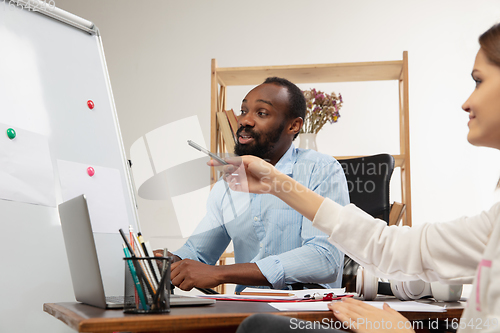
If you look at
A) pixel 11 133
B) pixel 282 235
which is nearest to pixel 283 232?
pixel 282 235

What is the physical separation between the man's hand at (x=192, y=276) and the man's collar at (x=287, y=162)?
516 millimetres

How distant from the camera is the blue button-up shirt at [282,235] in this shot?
47.8 inches

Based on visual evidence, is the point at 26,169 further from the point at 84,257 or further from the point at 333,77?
the point at 333,77

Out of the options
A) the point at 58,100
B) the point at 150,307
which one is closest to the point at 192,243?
the point at 58,100

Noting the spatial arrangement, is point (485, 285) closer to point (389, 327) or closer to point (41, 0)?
point (389, 327)

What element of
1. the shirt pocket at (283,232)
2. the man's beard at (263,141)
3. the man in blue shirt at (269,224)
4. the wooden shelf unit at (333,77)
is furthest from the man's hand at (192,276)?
the wooden shelf unit at (333,77)

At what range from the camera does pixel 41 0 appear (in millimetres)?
1222

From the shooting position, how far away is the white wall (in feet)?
8.47

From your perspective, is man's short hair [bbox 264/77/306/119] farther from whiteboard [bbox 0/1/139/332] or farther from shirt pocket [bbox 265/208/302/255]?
whiteboard [bbox 0/1/139/332]

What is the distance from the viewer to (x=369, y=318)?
634mm

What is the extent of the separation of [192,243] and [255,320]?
0.86 metres

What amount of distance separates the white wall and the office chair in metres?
0.92

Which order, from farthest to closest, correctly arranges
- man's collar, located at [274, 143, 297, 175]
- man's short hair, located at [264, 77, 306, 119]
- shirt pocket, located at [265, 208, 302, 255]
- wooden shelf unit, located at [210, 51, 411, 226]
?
wooden shelf unit, located at [210, 51, 411, 226], man's short hair, located at [264, 77, 306, 119], man's collar, located at [274, 143, 297, 175], shirt pocket, located at [265, 208, 302, 255]

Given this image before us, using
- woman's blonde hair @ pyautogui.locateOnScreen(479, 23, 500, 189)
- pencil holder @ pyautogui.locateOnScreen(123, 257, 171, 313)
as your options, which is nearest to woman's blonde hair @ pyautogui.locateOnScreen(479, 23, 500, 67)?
woman's blonde hair @ pyautogui.locateOnScreen(479, 23, 500, 189)
